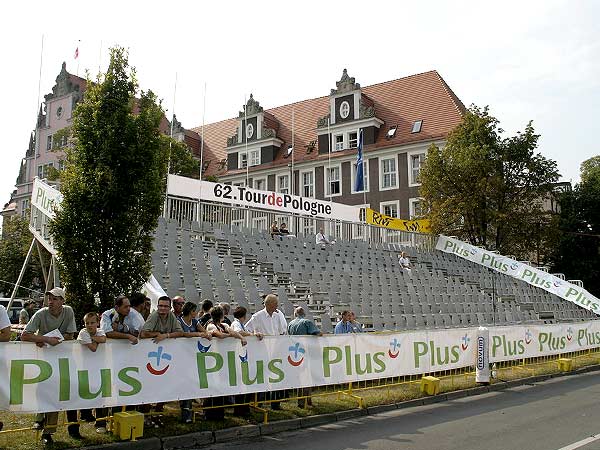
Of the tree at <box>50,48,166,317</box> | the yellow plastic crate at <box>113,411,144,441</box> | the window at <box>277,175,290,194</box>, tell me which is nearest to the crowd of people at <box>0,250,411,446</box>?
the yellow plastic crate at <box>113,411,144,441</box>

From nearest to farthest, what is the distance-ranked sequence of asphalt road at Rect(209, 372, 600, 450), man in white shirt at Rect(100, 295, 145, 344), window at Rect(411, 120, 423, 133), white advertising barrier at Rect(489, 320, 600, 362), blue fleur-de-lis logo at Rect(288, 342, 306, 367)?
asphalt road at Rect(209, 372, 600, 450) → man in white shirt at Rect(100, 295, 145, 344) → blue fleur-de-lis logo at Rect(288, 342, 306, 367) → white advertising barrier at Rect(489, 320, 600, 362) → window at Rect(411, 120, 423, 133)

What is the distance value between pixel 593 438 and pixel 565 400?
12.3 ft

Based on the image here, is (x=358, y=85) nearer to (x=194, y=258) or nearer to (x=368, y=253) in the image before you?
(x=368, y=253)

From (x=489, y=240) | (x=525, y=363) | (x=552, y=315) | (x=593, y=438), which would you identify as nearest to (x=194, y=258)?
(x=525, y=363)

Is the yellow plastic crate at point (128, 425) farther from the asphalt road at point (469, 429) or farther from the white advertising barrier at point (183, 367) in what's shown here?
the asphalt road at point (469, 429)

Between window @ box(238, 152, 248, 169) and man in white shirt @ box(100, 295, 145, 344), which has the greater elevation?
window @ box(238, 152, 248, 169)

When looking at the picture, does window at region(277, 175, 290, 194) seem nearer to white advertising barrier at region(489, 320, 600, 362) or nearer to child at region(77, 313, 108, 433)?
white advertising barrier at region(489, 320, 600, 362)

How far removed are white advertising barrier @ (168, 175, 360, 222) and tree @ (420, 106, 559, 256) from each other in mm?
6120

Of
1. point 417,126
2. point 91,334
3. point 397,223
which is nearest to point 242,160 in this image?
point 417,126

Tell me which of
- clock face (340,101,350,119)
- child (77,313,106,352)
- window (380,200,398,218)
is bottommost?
child (77,313,106,352)

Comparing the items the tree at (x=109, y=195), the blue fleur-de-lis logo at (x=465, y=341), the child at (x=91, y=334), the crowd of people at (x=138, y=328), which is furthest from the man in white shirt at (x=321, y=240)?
the child at (x=91, y=334)

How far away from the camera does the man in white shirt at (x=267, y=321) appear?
34.4ft

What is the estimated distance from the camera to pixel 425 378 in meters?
12.4

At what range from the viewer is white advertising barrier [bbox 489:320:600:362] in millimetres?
15250
